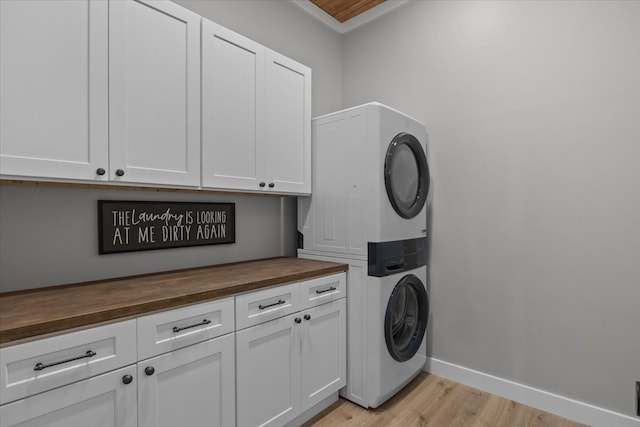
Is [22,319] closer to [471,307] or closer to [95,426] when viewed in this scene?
[95,426]

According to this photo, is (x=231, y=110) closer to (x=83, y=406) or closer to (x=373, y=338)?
(x=83, y=406)

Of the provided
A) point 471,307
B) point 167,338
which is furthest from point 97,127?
point 471,307

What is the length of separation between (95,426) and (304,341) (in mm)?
1010

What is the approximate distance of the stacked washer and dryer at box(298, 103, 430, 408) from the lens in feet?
6.75

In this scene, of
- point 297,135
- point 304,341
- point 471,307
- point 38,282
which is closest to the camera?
point 38,282

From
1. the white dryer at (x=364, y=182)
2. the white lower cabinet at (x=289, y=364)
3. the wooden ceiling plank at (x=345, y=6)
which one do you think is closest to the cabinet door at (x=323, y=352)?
the white lower cabinet at (x=289, y=364)

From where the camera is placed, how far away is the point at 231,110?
1864mm

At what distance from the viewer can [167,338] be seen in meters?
1.30

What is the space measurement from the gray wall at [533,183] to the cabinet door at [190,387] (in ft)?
5.61

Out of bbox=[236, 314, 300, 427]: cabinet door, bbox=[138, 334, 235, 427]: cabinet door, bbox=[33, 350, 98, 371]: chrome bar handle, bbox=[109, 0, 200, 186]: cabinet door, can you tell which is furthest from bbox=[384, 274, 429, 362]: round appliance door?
bbox=[33, 350, 98, 371]: chrome bar handle

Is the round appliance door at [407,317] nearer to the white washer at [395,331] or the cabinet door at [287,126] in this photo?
the white washer at [395,331]

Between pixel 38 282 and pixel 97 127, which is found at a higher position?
pixel 97 127

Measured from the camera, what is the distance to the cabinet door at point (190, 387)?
1246 mm

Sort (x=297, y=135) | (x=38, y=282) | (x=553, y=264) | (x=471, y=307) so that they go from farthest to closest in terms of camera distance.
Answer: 1. (x=471, y=307)
2. (x=297, y=135)
3. (x=553, y=264)
4. (x=38, y=282)
